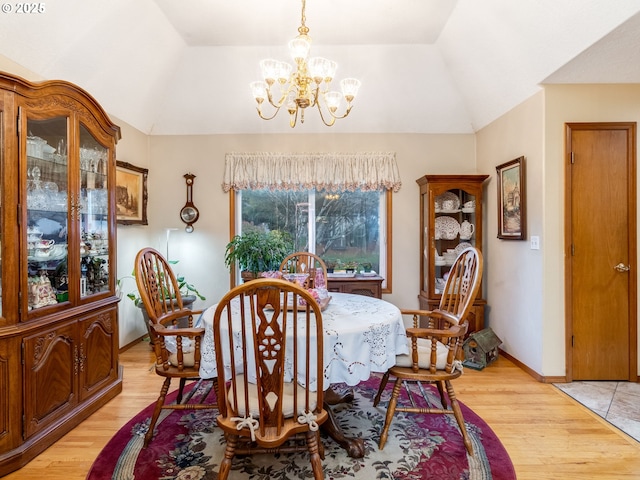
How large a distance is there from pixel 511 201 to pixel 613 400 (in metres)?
1.76

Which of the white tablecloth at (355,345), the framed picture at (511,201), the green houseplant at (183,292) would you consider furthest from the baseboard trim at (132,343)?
the framed picture at (511,201)

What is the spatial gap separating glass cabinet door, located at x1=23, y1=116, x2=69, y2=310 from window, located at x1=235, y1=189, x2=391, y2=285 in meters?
2.25

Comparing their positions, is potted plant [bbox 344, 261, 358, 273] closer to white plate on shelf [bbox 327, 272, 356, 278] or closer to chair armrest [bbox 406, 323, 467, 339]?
white plate on shelf [bbox 327, 272, 356, 278]

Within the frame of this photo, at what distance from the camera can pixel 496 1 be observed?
2.62 m

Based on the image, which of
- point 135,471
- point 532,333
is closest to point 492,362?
point 532,333

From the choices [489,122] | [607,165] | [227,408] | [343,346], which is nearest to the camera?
[227,408]

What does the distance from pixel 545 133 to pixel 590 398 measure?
2.10 meters

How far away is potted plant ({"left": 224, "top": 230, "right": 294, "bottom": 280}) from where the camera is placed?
3.80 meters

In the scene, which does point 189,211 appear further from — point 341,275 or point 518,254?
point 518,254

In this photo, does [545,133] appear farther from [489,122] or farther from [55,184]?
[55,184]

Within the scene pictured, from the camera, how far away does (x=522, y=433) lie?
2158 millimetres
